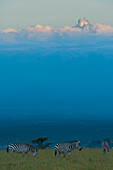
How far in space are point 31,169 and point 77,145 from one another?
7.23 metres

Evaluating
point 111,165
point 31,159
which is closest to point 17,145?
point 31,159

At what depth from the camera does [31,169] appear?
20656 mm

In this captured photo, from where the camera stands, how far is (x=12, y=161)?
2369cm

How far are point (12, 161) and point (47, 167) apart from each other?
353 centimetres

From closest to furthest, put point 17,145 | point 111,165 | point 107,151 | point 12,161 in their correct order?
point 111,165 < point 12,161 < point 17,145 < point 107,151

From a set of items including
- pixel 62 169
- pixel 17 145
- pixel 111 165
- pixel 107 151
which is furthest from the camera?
pixel 107 151

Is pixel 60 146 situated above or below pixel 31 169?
above

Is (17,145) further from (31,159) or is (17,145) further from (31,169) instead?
(31,169)

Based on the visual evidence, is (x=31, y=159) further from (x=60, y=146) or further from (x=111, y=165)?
(x=111, y=165)

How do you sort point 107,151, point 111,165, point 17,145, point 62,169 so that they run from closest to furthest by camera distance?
point 62,169 → point 111,165 → point 17,145 → point 107,151

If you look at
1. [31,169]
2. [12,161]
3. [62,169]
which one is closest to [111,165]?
[62,169]

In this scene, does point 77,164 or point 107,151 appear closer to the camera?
point 77,164

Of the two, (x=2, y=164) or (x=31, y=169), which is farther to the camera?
(x=2, y=164)

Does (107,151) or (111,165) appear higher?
(107,151)
